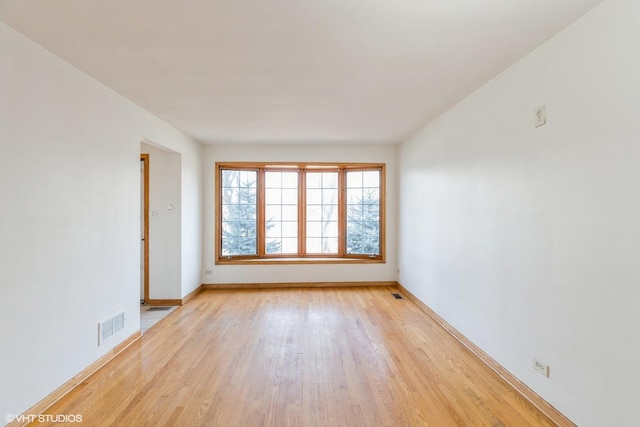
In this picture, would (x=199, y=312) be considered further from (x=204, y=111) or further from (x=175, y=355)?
(x=204, y=111)

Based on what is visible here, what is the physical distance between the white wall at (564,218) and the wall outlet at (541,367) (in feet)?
0.13

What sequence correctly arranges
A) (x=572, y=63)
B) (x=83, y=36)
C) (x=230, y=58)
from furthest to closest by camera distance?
1. (x=230, y=58)
2. (x=83, y=36)
3. (x=572, y=63)

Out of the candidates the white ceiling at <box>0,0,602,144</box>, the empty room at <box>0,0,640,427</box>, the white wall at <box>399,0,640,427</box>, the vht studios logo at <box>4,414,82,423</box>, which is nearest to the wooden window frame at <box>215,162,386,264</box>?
the empty room at <box>0,0,640,427</box>

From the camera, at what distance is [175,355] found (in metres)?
2.94

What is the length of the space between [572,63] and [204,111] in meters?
3.28

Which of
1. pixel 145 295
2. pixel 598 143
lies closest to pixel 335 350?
pixel 598 143

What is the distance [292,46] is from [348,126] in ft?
6.89

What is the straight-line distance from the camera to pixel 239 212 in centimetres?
552

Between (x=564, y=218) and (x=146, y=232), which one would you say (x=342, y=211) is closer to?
(x=146, y=232)

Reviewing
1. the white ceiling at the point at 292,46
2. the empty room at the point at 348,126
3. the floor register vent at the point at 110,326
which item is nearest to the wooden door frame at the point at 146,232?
the empty room at the point at 348,126

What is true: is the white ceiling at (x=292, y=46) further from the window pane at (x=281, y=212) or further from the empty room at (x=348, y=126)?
the window pane at (x=281, y=212)

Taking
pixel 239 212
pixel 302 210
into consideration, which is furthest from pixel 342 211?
pixel 239 212

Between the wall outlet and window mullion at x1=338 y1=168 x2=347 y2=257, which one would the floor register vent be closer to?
the wall outlet

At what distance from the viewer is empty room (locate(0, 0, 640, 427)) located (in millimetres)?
1723
